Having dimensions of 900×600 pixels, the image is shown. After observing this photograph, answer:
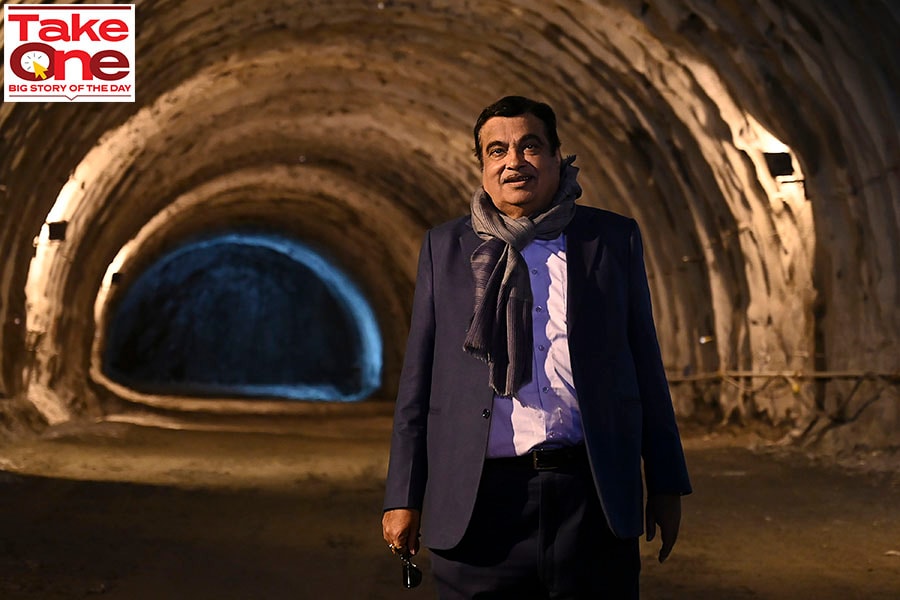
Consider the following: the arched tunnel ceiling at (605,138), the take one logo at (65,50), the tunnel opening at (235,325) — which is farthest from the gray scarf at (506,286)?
the tunnel opening at (235,325)

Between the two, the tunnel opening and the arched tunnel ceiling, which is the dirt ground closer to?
the arched tunnel ceiling

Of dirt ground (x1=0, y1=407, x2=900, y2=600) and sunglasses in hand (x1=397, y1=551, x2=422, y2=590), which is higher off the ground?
sunglasses in hand (x1=397, y1=551, x2=422, y2=590)

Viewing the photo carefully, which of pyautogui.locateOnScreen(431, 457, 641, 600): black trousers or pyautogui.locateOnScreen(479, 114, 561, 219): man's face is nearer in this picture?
pyautogui.locateOnScreen(431, 457, 641, 600): black trousers

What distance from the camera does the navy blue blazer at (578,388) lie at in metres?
3.14

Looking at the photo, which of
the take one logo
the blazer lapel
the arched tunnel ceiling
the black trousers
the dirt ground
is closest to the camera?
the black trousers

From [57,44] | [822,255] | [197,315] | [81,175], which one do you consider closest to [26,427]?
[81,175]

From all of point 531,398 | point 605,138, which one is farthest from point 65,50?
point 531,398

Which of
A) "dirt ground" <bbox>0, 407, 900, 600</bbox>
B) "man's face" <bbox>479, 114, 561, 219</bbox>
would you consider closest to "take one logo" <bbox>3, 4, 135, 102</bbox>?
"dirt ground" <bbox>0, 407, 900, 600</bbox>

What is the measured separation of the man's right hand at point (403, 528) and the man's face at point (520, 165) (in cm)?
81

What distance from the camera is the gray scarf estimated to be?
3156mm

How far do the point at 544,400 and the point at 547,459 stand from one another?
147mm

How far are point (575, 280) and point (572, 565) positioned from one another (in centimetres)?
70

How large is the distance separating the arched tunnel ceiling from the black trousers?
23.7ft

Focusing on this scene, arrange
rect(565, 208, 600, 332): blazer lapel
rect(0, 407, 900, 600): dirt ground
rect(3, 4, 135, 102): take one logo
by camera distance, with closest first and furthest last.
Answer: rect(565, 208, 600, 332): blazer lapel
rect(0, 407, 900, 600): dirt ground
rect(3, 4, 135, 102): take one logo
